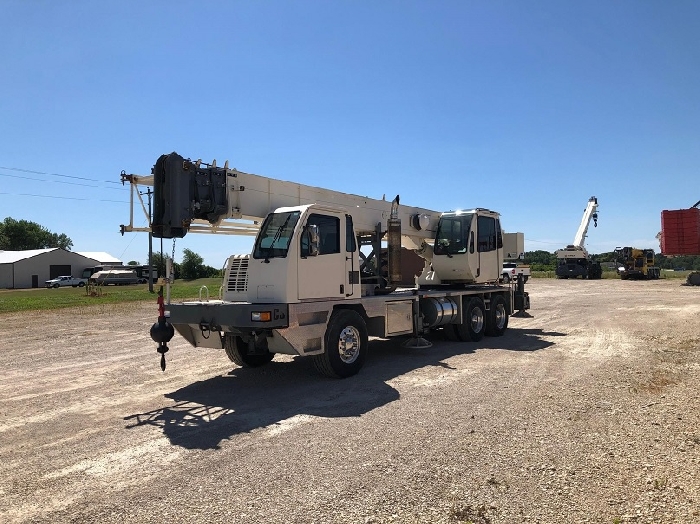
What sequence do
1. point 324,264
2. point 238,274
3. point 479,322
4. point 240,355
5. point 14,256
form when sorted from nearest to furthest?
1. point 238,274
2. point 324,264
3. point 240,355
4. point 479,322
5. point 14,256

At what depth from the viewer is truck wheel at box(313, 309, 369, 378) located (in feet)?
28.2

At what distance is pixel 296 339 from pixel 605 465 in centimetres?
456

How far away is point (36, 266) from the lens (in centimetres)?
6812

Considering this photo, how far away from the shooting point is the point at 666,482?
4391 mm

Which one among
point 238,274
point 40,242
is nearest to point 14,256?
point 40,242

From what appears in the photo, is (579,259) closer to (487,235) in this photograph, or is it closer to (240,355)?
(487,235)

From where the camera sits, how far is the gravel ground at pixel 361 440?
409 centimetres

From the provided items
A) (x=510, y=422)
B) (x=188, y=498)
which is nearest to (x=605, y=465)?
(x=510, y=422)

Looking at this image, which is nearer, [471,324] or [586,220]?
[471,324]

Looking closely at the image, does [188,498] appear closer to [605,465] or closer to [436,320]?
[605,465]

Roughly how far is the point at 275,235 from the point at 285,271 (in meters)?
0.72

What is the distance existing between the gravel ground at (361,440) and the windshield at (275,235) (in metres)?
2.17

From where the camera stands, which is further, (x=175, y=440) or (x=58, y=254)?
(x=58, y=254)

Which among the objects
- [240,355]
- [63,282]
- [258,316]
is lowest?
[240,355]
